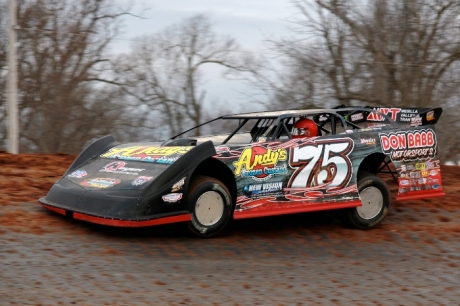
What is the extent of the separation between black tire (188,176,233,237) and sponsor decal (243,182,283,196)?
0.23 meters

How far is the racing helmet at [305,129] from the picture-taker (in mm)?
8914

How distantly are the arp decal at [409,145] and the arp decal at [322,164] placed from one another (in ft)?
2.15

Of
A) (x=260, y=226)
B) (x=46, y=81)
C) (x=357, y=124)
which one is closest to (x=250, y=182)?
(x=260, y=226)

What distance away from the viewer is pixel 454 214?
33.1 feet

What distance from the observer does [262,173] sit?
7.98 metres

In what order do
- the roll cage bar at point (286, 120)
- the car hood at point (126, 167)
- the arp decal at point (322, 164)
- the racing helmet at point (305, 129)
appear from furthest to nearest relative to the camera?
the racing helmet at point (305, 129) < the roll cage bar at point (286, 120) < the arp decal at point (322, 164) < the car hood at point (126, 167)

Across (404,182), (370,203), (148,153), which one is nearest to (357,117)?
(404,182)

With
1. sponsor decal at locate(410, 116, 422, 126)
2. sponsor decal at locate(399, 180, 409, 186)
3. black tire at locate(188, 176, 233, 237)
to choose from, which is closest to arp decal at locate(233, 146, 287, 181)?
black tire at locate(188, 176, 233, 237)

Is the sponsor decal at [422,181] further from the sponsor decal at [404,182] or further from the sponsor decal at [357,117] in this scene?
the sponsor decal at [357,117]

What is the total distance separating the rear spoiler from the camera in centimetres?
971

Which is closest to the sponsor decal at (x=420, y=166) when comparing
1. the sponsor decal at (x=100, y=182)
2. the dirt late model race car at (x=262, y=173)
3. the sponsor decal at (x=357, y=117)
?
the dirt late model race car at (x=262, y=173)

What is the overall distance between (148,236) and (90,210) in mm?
749

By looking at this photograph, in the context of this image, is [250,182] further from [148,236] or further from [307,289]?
[307,289]

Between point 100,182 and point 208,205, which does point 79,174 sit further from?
point 208,205
